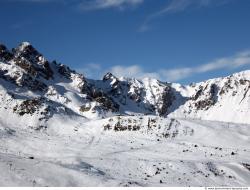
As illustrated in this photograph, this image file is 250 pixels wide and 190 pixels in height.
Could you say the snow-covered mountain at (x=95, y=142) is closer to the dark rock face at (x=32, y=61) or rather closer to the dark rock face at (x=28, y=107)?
the dark rock face at (x=28, y=107)

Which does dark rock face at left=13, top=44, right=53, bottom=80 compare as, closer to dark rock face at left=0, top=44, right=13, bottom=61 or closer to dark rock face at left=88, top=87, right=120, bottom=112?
dark rock face at left=0, top=44, right=13, bottom=61

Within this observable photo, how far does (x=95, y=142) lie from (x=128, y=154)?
16.3 metres

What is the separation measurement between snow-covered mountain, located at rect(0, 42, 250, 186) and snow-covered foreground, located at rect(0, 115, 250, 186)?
82 millimetres

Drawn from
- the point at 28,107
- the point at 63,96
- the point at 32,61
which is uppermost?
the point at 32,61

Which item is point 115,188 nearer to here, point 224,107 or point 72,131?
point 72,131

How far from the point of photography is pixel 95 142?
74.8 metres

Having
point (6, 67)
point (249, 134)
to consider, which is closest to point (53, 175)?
point (249, 134)

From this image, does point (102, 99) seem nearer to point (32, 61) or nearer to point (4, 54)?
point (32, 61)

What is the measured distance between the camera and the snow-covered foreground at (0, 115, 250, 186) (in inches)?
1513

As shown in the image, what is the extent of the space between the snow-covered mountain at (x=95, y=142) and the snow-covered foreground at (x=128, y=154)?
82mm

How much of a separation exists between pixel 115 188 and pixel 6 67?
381ft

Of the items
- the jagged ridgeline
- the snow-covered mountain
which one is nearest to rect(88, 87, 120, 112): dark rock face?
the jagged ridgeline

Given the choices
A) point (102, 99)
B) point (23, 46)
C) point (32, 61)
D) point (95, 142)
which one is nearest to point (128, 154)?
point (95, 142)

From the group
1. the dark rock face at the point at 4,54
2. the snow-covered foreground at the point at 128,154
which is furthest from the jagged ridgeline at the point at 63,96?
the snow-covered foreground at the point at 128,154
